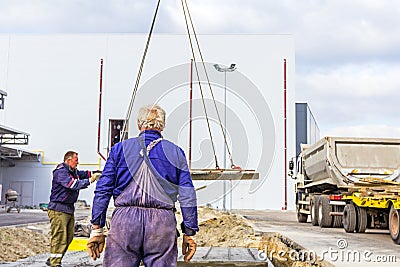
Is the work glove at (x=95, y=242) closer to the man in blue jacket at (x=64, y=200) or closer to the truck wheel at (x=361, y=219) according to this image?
the man in blue jacket at (x=64, y=200)

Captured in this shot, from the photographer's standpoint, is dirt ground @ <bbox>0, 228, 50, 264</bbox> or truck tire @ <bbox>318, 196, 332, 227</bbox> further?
truck tire @ <bbox>318, 196, 332, 227</bbox>

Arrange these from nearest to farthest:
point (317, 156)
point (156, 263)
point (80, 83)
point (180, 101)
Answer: point (156, 263) < point (317, 156) < point (180, 101) < point (80, 83)

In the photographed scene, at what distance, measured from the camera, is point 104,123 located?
40.8 m

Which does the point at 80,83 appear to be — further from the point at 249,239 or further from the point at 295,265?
the point at 295,265

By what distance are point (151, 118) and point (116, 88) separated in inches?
1417

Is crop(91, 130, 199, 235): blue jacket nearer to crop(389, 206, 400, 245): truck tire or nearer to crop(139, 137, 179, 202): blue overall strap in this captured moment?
crop(139, 137, 179, 202): blue overall strap

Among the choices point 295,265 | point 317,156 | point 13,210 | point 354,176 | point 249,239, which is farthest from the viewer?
point 13,210

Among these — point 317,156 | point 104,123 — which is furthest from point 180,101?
point 317,156

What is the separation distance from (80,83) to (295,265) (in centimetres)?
3283

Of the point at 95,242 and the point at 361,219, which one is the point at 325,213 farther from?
the point at 95,242

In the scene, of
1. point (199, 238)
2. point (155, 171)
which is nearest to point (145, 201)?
point (155, 171)

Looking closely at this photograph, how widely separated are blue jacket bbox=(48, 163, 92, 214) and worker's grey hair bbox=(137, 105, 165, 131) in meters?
3.38

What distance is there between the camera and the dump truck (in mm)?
15222

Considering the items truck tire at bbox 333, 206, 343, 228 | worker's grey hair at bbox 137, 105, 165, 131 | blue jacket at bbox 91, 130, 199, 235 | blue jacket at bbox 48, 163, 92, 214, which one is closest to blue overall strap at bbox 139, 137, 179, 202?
blue jacket at bbox 91, 130, 199, 235
